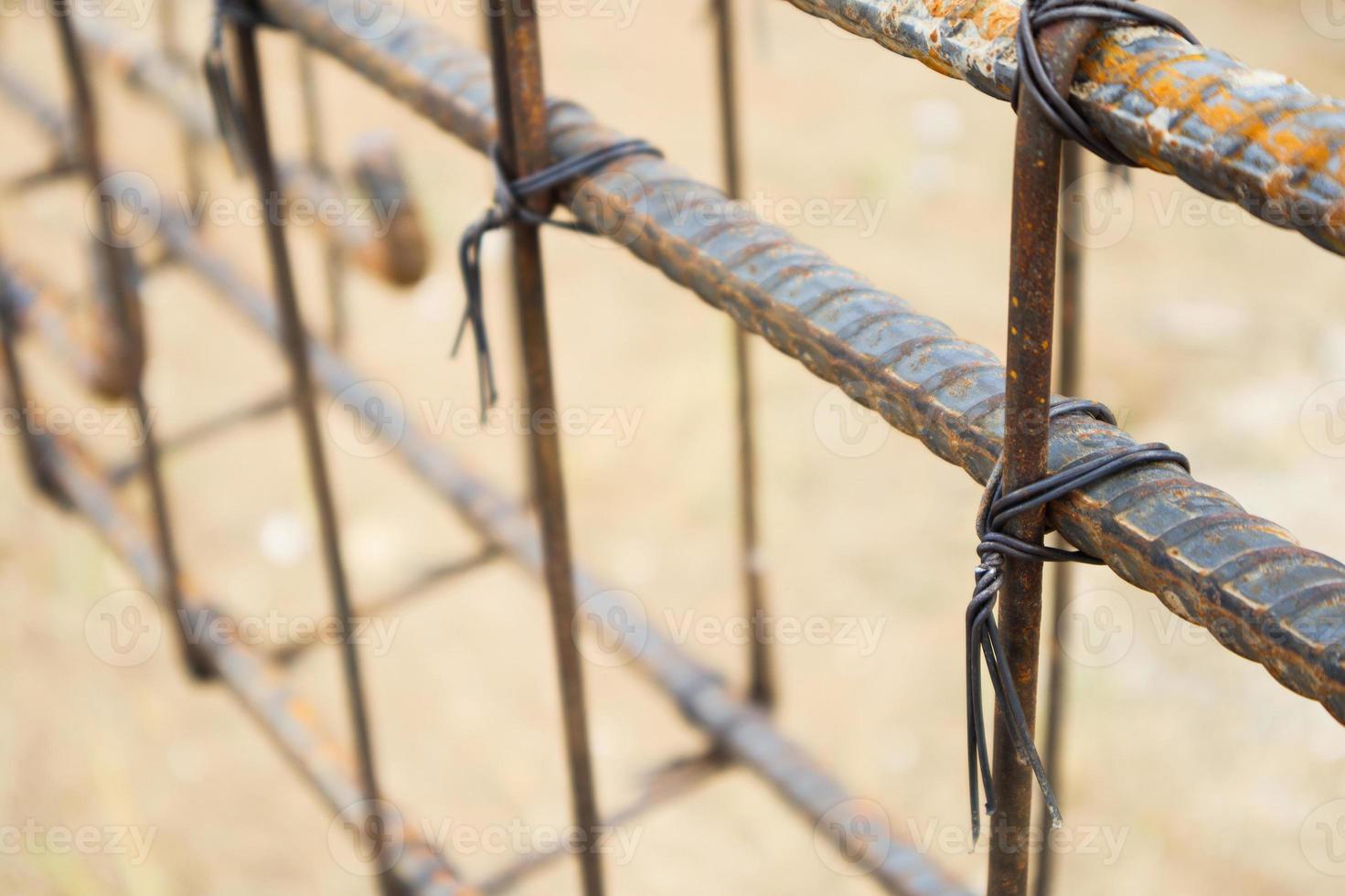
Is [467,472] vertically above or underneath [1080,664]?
above

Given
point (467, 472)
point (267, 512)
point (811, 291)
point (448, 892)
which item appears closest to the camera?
point (811, 291)

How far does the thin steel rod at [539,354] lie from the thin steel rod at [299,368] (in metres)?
0.40

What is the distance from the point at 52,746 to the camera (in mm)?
3123

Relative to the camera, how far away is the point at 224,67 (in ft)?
5.42

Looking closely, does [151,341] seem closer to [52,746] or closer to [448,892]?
[52,746]

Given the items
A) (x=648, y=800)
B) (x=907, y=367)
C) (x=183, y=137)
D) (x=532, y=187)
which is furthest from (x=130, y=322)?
(x=907, y=367)

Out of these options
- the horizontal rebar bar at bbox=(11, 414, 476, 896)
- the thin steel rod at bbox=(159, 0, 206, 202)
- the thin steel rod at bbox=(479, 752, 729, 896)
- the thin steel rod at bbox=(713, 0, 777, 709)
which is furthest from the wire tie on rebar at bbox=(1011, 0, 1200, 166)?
the thin steel rod at bbox=(159, 0, 206, 202)

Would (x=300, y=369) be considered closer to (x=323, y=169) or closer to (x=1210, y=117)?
(x=323, y=169)

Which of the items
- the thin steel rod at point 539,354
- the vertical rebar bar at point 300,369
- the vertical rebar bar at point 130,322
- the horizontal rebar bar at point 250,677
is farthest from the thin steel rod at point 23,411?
the thin steel rod at point 539,354

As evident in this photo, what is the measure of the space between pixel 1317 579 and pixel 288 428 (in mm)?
3652

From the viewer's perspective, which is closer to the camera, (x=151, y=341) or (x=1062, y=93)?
(x=1062, y=93)

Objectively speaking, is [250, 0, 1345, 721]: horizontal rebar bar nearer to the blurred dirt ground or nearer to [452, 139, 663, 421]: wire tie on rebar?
[452, 139, 663, 421]: wire tie on rebar

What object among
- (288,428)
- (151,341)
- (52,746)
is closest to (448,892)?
(52,746)

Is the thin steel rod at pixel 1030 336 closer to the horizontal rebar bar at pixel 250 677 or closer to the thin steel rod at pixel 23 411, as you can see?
the horizontal rebar bar at pixel 250 677
